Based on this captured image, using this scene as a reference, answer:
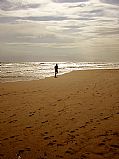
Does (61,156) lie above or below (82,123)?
below

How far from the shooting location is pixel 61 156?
19.5ft

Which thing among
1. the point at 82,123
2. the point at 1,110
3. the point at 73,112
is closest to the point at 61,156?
the point at 82,123

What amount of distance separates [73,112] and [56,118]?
1.00m

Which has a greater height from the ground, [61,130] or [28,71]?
[28,71]

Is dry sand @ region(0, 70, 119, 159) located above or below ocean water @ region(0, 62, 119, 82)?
below

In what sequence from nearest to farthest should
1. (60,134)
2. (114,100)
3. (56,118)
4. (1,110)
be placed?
(60,134) → (56,118) → (1,110) → (114,100)

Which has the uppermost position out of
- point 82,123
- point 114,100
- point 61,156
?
point 114,100

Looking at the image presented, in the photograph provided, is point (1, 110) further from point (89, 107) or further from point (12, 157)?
point (12, 157)

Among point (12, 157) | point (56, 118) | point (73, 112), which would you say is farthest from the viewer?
point (73, 112)

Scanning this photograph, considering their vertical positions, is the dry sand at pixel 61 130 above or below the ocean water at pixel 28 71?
below

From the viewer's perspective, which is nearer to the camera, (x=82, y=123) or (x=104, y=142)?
(x=104, y=142)

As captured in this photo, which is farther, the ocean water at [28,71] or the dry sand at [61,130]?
the ocean water at [28,71]

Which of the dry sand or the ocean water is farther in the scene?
the ocean water

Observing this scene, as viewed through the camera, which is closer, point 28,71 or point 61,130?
point 61,130
